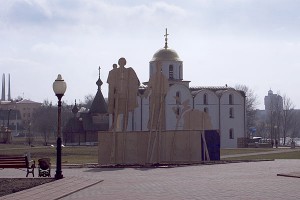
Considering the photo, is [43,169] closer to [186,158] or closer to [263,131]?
[186,158]

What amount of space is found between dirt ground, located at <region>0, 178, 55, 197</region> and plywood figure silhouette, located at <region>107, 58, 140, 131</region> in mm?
9502

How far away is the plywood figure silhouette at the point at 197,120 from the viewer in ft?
106

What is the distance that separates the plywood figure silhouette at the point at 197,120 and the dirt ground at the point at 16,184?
1508 cm

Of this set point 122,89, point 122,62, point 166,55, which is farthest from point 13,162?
point 166,55

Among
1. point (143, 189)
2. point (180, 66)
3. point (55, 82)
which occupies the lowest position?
point (143, 189)

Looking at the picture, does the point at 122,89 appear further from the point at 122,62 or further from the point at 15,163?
the point at 15,163

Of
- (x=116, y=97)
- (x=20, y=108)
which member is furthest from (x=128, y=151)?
(x=20, y=108)

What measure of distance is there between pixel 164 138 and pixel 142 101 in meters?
43.6

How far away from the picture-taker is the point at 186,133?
95.2 feet

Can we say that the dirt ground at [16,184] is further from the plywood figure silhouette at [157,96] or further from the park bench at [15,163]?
the plywood figure silhouette at [157,96]

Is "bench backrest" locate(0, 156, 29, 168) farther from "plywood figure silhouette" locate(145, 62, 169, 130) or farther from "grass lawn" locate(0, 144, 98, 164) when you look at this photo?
"grass lawn" locate(0, 144, 98, 164)

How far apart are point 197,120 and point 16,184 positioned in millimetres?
16787

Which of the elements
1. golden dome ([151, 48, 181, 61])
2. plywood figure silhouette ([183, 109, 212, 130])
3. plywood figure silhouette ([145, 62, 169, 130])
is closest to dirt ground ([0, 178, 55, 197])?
plywood figure silhouette ([145, 62, 169, 130])

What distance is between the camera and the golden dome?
73.2 m
